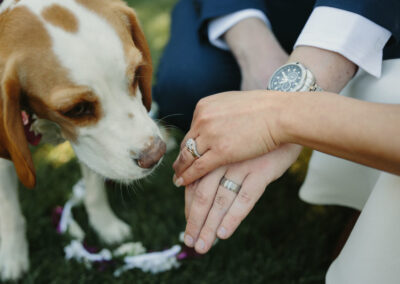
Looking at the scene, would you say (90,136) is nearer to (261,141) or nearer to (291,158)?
(261,141)

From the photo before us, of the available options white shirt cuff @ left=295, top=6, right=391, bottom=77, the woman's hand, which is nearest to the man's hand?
white shirt cuff @ left=295, top=6, right=391, bottom=77

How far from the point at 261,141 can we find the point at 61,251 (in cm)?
135

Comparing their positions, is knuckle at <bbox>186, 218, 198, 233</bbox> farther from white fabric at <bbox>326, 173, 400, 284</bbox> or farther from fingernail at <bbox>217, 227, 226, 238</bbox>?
white fabric at <bbox>326, 173, 400, 284</bbox>

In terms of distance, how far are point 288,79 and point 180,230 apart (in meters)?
1.15

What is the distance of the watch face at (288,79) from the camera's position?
148 cm

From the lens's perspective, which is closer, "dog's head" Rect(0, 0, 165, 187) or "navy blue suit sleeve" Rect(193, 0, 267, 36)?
"dog's head" Rect(0, 0, 165, 187)

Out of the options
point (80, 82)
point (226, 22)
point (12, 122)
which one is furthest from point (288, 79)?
point (12, 122)

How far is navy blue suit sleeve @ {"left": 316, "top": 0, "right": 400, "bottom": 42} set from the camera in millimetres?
1516

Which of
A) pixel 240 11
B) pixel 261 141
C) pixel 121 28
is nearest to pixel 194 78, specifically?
pixel 240 11

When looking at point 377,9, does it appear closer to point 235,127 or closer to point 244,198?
point 235,127

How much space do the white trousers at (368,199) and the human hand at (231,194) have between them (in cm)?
32

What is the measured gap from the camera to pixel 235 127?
1378 millimetres

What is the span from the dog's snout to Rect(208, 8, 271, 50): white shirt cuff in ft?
2.41

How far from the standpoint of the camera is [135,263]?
2.03 meters
